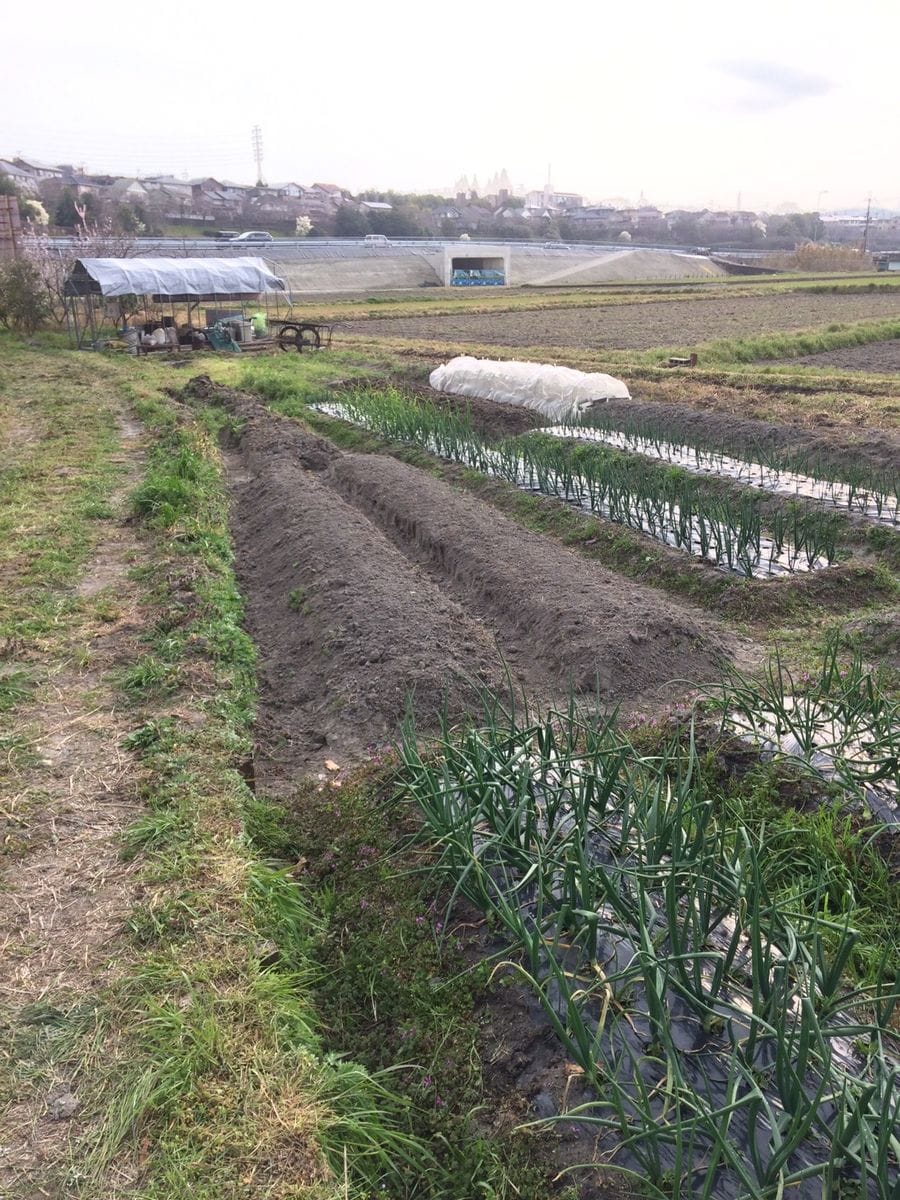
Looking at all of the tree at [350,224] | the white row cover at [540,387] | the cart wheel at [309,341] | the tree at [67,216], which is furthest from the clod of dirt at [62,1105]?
→ the tree at [350,224]

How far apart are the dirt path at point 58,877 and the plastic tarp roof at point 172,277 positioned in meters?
20.1

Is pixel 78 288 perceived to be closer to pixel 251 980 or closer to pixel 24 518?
pixel 24 518

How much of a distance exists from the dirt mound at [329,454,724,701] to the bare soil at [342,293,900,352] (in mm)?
15984

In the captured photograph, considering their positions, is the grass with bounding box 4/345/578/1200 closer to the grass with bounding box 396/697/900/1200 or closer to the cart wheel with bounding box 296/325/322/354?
the grass with bounding box 396/697/900/1200

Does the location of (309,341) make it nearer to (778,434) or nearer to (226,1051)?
(778,434)

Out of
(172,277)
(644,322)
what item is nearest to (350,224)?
(644,322)

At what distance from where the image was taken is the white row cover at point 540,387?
12695mm

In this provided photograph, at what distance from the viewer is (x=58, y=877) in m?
3.55

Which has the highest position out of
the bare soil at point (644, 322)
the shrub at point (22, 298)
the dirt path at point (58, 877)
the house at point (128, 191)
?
the house at point (128, 191)

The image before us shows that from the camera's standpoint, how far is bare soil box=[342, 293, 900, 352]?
82.3ft

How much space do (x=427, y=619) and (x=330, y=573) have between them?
126 centimetres

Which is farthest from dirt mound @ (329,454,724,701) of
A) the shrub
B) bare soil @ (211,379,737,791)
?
the shrub

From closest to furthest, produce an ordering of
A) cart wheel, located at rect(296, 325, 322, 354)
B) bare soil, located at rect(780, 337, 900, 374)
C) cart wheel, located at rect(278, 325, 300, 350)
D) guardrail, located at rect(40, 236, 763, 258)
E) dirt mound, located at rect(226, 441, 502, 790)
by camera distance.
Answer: dirt mound, located at rect(226, 441, 502, 790) → bare soil, located at rect(780, 337, 900, 374) → cart wheel, located at rect(296, 325, 322, 354) → cart wheel, located at rect(278, 325, 300, 350) → guardrail, located at rect(40, 236, 763, 258)

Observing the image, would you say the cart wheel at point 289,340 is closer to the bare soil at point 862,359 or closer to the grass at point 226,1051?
the bare soil at point 862,359
